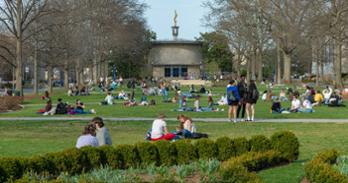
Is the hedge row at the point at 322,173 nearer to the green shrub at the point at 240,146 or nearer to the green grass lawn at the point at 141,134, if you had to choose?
the green grass lawn at the point at 141,134

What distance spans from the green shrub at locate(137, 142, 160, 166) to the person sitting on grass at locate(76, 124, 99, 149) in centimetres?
122

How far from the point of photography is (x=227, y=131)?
73.0ft

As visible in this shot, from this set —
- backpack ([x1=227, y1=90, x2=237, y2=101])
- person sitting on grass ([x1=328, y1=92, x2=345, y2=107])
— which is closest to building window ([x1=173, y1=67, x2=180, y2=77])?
person sitting on grass ([x1=328, y1=92, x2=345, y2=107])

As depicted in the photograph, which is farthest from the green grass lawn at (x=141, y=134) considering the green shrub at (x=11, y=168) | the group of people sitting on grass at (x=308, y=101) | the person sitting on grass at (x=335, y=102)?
the person sitting on grass at (x=335, y=102)

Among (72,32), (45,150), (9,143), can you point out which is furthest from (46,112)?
(72,32)

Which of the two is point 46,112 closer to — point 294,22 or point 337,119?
point 337,119

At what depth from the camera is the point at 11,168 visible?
10844mm

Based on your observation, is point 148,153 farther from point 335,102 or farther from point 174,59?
point 174,59

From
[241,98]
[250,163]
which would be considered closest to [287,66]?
[241,98]

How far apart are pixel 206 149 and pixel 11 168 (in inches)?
173

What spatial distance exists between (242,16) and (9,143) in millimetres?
51152

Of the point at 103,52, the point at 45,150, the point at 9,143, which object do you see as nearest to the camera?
the point at 45,150

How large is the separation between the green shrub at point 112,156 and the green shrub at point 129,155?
0.10 meters

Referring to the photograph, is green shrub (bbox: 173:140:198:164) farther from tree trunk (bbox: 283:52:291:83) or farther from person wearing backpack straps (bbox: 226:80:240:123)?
tree trunk (bbox: 283:52:291:83)
